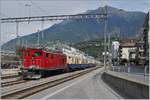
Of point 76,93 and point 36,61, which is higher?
point 36,61

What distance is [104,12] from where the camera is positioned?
2238 inches

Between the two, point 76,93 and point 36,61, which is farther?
point 36,61

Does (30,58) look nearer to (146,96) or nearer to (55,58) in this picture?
(55,58)

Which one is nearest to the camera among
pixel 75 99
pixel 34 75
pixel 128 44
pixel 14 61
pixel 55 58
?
pixel 75 99

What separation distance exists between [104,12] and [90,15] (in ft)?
8.67

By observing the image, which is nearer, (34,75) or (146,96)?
(146,96)

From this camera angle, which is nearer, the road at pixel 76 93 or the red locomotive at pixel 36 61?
the road at pixel 76 93

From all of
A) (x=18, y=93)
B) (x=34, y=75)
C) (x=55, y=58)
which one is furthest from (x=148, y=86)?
(x=55, y=58)

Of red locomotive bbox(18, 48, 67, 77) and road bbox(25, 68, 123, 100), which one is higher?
red locomotive bbox(18, 48, 67, 77)

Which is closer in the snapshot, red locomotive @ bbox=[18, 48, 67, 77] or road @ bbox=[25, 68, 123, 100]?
road @ bbox=[25, 68, 123, 100]

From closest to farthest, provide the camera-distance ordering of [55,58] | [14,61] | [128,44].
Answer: [55,58], [14,61], [128,44]

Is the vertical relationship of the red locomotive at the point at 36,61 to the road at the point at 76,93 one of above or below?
above

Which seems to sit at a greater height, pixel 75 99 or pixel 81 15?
pixel 81 15

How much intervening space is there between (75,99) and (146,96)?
4.59 m
